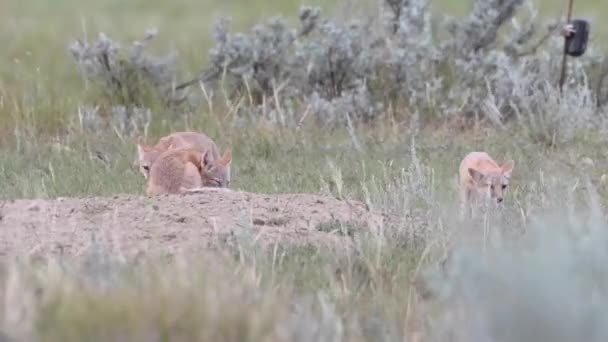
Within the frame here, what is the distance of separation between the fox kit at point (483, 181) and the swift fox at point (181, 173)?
1.58 meters

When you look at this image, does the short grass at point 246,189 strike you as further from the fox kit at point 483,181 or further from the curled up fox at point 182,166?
the curled up fox at point 182,166

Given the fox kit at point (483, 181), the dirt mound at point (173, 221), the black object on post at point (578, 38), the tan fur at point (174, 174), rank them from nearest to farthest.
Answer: the dirt mound at point (173, 221) → the tan fur at point (174, 174) → the fox kit at point (483, 181) → the black object on post at point (578, 38)

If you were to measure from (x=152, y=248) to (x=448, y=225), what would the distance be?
1.38 m

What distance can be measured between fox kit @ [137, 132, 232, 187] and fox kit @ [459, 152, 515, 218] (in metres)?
1.50

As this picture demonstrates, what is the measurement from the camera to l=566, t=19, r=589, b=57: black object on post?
12414 millimetres

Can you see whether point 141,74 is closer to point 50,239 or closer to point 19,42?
point 19,42

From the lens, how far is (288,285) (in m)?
5.76

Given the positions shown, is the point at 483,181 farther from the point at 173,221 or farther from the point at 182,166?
the point at 173,221

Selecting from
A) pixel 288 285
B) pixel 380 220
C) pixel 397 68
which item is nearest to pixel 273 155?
pixel 397 68

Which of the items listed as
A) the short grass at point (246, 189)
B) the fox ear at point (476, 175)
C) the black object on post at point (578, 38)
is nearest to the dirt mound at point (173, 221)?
the short grass at point (246, 189)

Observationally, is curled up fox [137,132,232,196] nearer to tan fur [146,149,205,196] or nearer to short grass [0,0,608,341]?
tan fur [146,149,205,196]

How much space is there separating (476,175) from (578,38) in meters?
3.66

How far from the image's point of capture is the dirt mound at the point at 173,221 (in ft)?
21.9

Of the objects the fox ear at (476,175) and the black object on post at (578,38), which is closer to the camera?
the fox ear at (476,175)
